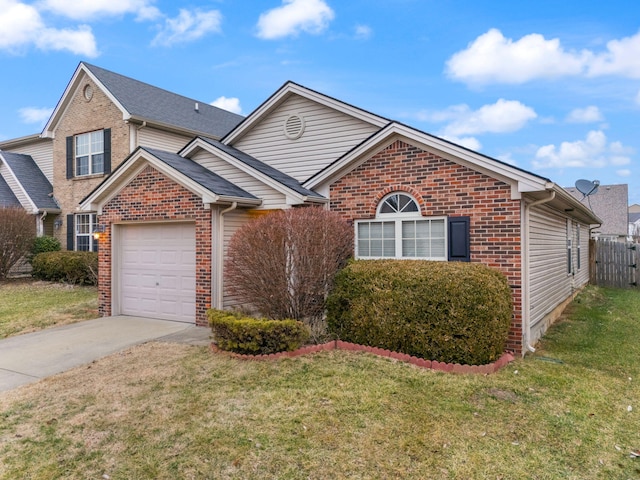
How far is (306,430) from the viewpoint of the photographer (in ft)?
13.6

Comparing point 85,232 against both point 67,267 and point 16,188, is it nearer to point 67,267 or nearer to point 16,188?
point 67,267

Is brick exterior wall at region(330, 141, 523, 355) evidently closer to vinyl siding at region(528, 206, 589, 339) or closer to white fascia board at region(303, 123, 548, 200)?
white fascia board at region(303, 123, 548, 200)

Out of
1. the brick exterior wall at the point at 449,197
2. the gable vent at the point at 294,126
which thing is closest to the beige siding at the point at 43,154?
the gable vent at the point at 294,126

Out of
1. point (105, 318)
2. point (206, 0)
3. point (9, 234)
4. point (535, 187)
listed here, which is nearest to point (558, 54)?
point (535, 187)

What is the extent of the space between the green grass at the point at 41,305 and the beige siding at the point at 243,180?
4.65m

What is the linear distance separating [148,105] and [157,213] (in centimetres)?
1047

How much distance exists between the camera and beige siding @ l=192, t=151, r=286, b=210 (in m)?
9.46

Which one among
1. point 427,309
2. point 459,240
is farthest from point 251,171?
point 427,309

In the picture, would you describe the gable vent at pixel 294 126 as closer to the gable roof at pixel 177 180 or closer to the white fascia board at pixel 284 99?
the white fascia board at pixel 284 99

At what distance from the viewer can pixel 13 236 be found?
1630 cm

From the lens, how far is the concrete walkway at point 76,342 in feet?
20.6

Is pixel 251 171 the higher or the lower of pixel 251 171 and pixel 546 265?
the higher

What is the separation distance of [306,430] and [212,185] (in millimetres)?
6188

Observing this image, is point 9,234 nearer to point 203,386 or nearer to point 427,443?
point 203,386
